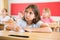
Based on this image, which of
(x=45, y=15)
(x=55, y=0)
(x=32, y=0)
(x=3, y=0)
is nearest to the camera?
(x=45, y=15)

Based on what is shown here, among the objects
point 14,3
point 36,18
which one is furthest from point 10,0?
point 36,18

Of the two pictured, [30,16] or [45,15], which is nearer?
[30,16]

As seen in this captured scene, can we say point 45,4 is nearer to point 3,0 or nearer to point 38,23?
point 3,0

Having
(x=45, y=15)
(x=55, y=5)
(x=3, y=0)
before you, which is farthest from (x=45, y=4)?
(x=3, y=0)

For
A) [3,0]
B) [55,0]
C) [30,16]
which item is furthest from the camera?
[3,0]

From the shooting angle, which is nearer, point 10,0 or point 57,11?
point 57,11

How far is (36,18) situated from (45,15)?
2.27 m

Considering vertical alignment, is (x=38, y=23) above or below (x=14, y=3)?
below

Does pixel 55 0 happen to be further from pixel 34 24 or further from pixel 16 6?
pixel 34 24

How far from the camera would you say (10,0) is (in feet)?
21.3

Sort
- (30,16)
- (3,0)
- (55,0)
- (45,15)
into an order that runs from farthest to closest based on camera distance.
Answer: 1. (3,0)
2. (55,0)
3. (45,15)
4. (30,16)

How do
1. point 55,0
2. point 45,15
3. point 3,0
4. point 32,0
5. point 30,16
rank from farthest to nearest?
point 3,0 → point 32,0 → point 55,0 → point 45,15 → point 30,16

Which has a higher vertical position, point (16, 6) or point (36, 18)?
point (16, 6)

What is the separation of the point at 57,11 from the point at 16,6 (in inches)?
78.2
